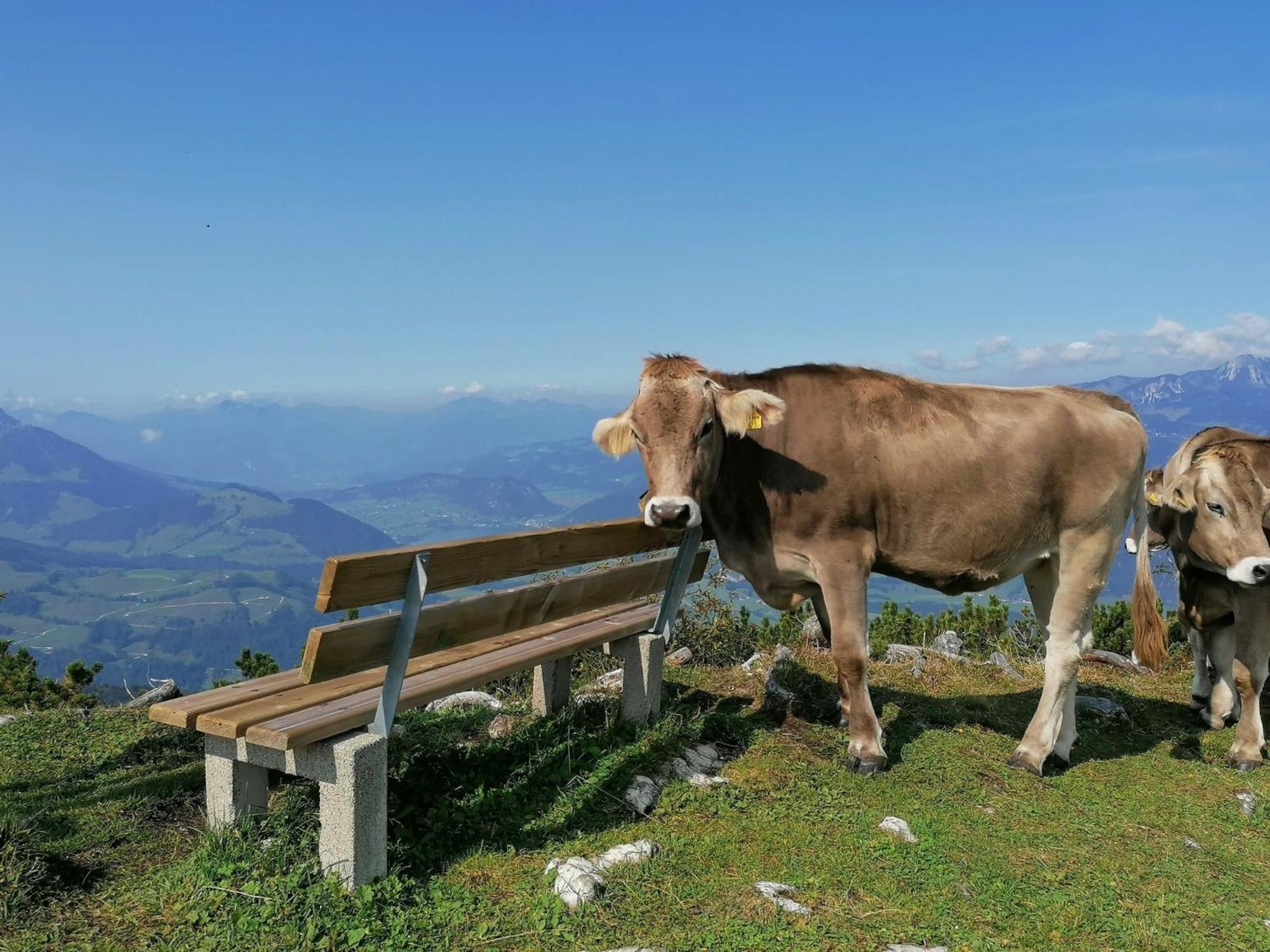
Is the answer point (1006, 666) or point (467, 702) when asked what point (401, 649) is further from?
point (1006, 666)

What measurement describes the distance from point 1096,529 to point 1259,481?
1.90 meters

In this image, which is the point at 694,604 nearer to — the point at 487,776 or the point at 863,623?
the point at 863,623

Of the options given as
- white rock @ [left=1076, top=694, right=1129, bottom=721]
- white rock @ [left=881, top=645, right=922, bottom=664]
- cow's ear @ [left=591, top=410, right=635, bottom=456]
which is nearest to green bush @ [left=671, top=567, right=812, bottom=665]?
white rock @ [left=881, top=645, right=922, bottom=664]

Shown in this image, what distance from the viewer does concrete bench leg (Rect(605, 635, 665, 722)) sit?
6355mm

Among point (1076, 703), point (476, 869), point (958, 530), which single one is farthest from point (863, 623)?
point (1076, 703)

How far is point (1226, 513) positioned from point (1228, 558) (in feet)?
1.27

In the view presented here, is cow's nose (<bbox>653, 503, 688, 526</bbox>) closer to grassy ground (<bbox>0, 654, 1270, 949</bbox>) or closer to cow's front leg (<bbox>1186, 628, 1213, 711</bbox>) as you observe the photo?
grassy ground (<bbox>0, 654, 1270, 949</bbox>)

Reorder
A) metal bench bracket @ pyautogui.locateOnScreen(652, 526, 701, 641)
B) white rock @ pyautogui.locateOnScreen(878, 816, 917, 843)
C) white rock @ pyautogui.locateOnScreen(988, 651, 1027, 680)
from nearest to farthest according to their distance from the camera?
white rock @ pyautogui.locateOnScreen(878, 816, 917, 843) < metal bench bracket @ pyautogui.locateOnScreen(652, 526, 701, 641) < white rock @ pyautogui.locateOnScreen(988, 651, 1027, 680)

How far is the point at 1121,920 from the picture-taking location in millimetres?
4520

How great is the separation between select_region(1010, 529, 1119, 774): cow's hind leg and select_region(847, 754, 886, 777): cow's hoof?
4.64 feet

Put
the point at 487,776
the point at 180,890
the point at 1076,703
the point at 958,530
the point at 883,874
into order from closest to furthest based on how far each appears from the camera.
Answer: the point at 180,890
the point at 883,874
the point at 487,776
the point at 958,530
the point at 1076,703

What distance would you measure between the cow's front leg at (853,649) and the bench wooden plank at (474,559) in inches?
48.0

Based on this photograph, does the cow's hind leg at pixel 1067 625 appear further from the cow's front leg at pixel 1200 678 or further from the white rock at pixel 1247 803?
the cow's front leg at pixel 1200 678

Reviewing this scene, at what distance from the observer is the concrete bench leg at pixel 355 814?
396 centimetres
